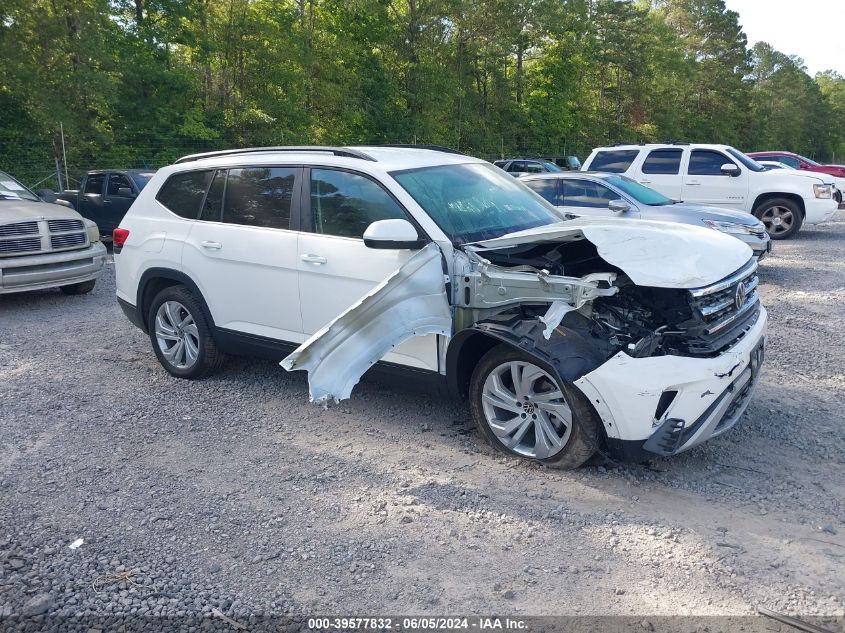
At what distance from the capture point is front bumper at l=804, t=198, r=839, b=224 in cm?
1386

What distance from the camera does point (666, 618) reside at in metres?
2.84

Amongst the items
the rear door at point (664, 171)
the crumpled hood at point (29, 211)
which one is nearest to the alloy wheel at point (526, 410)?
the crumpled hood at point (29, 211)

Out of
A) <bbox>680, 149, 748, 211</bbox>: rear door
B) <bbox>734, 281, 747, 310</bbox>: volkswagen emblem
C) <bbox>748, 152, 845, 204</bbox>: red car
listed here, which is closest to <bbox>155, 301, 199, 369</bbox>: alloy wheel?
<bbox>734, 281, 747, 310</bbox>: volkswagen emblem

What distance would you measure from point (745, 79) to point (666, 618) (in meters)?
62.9

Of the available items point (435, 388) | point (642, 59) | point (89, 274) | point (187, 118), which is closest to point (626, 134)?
point (642, 59)

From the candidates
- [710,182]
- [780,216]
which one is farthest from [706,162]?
[780,216]

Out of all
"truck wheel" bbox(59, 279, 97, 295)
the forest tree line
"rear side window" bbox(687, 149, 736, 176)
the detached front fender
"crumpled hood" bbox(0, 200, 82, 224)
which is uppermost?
the forest tree line

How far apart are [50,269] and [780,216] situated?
1320 cm

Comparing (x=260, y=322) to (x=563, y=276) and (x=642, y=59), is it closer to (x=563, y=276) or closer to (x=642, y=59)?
(x=563, y=276)

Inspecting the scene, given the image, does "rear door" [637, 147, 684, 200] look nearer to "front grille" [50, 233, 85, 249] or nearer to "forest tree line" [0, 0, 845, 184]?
"front grille" [50, 233, 85, 249]

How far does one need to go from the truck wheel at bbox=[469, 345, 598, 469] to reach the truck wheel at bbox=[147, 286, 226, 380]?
8.14 ft

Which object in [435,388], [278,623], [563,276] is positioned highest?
[563,276]

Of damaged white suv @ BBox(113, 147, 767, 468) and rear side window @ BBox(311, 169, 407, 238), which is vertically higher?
rear side window @ BBox(311, 169, 407, 238)

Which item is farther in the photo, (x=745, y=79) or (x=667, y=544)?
(x=745, y=79)
